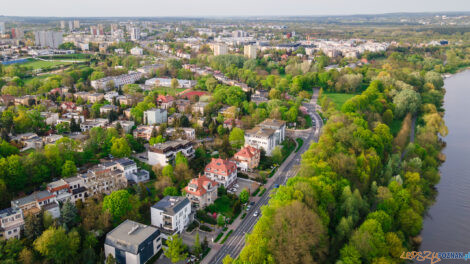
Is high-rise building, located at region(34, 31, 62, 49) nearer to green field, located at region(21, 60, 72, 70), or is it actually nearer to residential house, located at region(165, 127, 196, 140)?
green field, located at region(21, 60, 72, 70)

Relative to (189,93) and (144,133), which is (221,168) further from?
(189,93)

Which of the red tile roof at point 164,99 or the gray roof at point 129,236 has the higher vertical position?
the red tile roof at point 164,99

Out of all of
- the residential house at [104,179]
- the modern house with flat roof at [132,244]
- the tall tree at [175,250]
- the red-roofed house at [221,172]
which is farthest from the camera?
the red-roofed house at [221,172]

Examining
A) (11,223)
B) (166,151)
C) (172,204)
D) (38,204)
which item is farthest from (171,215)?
(166,151)

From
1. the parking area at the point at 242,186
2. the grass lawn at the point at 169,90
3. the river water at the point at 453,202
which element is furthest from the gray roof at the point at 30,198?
the grass lawn at the point at 169,90

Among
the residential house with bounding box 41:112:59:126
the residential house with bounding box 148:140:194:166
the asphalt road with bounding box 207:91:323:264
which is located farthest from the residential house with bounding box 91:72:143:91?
the asphalt road with bounding box 207:91:323:264

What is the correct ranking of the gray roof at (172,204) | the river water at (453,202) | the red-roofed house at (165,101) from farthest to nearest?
the red-roofed house at (165,101)
the river water at (453,202)
the gray roof at (172,204)

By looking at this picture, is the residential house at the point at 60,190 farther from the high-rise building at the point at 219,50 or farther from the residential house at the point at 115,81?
the high-rise building at the point at 219,50
